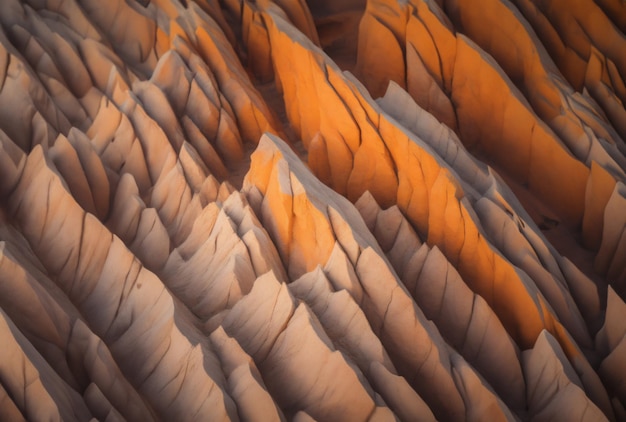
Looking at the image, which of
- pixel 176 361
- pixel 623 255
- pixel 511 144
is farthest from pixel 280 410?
pixel 511 144

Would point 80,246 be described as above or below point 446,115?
below

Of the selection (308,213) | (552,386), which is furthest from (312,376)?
(552,386)

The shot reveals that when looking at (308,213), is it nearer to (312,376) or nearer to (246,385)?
(312,376)

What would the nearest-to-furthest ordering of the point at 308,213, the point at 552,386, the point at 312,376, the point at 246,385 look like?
the point at 246,385
the point at 312,376
the point at 552,386
the point at 308,213

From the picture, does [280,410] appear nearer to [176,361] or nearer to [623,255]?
[176,361]

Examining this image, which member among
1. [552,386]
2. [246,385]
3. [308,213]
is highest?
[552,386]

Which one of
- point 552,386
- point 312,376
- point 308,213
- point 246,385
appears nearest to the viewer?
point 246,385

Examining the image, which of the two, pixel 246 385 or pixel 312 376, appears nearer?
pixel 246 385

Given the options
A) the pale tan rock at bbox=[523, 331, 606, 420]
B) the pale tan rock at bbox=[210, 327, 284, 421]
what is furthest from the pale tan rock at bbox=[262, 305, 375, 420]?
the pale tan rock at bbox=[523, 331, 606, 420]

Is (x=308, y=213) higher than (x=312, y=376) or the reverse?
higher

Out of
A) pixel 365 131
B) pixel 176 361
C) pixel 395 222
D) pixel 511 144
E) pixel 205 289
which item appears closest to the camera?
pixel 176 361
